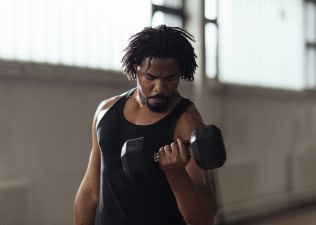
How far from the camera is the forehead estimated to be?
88cm

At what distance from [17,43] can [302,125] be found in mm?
3093

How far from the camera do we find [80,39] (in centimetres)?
271

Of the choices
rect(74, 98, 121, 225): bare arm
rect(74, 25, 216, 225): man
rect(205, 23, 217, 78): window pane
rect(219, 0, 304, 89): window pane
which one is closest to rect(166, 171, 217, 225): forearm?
rect(74, 25, 216, 225): man

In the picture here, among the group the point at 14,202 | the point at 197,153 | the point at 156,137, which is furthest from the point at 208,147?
the point at 14,202

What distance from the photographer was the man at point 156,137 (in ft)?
2.78

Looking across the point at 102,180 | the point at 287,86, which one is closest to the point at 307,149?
the point at 287,86

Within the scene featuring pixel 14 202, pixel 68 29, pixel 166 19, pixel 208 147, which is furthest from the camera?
pixel 166 19

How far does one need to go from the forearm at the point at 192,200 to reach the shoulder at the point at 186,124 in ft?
0.27

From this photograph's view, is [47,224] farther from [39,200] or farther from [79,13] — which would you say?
[79,13]

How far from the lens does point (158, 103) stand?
89 cm

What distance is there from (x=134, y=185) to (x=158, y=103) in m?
0.16

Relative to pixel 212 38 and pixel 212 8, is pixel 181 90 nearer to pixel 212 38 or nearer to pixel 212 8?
pixel 212 38

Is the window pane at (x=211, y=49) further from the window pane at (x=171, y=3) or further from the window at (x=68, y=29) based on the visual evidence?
the window at (x=68, y=29)

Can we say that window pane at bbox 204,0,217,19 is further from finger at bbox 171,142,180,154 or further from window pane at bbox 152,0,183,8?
finger at bbox 171,142,180,154
